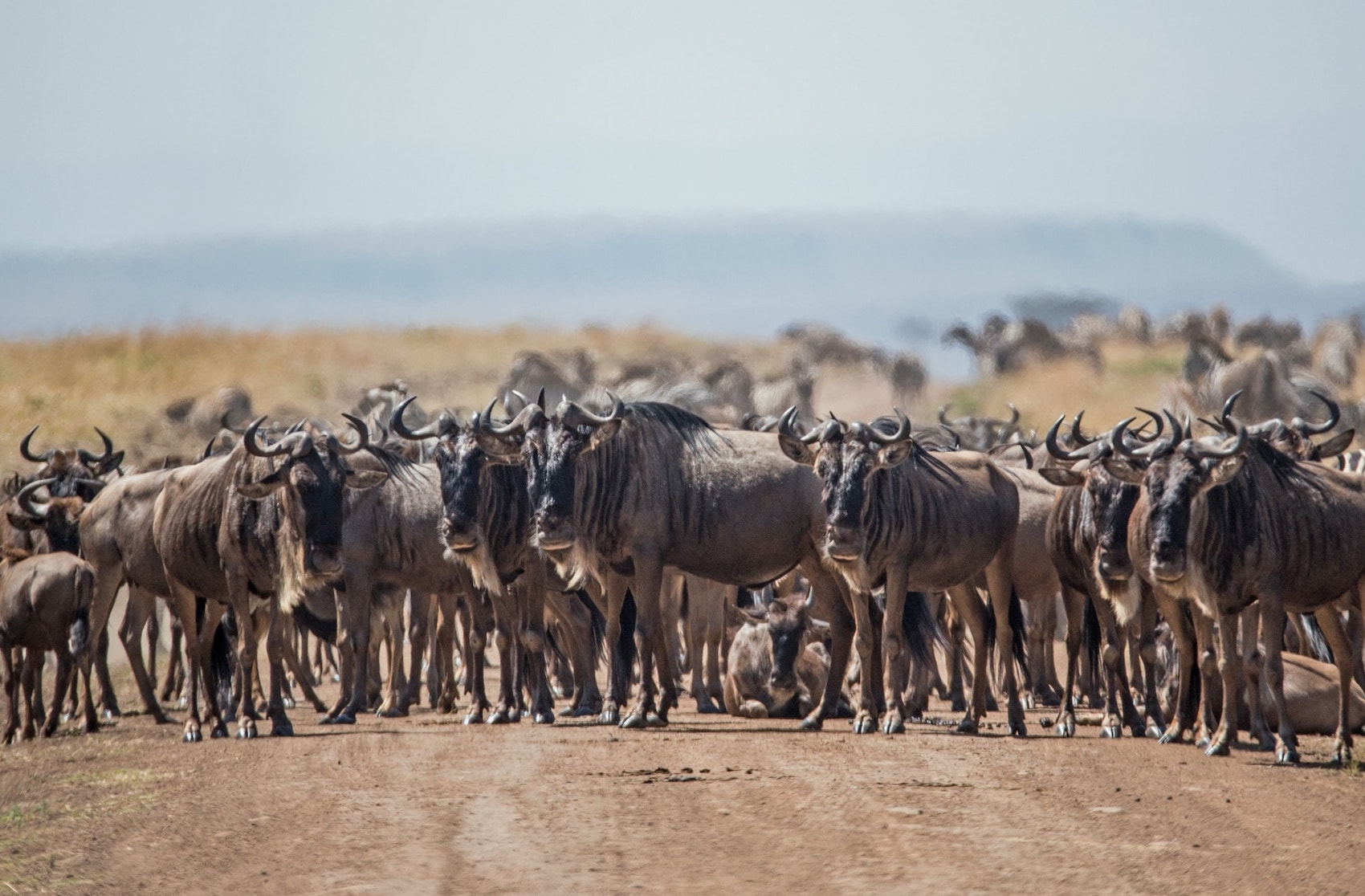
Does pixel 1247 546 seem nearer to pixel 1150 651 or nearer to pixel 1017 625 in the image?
pixel 1150 651

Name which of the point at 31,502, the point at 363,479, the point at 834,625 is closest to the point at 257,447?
the point at 363,479

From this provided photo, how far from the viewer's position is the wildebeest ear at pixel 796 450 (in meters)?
13.1

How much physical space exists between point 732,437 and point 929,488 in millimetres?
1751

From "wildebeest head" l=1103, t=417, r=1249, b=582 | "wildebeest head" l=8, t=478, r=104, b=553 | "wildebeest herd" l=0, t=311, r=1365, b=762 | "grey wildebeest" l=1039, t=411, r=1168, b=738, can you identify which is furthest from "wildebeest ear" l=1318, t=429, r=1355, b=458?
"wildebeest head" l=8, t=478, r=104, b=553

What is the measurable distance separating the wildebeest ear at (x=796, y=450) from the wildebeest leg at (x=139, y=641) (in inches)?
233

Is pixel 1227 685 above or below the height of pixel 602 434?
below

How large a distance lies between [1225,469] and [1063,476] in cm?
192

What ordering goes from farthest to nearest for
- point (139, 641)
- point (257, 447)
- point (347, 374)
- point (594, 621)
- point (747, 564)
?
point (347, 374) < point (139, 641) < point (594, 621) < point (747, 564) < point (257, 447)

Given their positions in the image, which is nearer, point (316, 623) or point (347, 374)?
point (316, 623)

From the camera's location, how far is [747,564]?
1359 cm

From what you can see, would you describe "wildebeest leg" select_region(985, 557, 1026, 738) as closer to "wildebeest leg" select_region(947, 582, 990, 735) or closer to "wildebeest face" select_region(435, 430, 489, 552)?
"wildebeest leg" select_region(947, 582, 990, 735)

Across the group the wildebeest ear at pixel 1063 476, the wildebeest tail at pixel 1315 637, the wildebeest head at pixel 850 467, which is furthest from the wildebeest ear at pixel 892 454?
the wildebeest tail at pixel 1315 637

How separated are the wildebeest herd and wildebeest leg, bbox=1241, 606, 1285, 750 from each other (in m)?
0.02

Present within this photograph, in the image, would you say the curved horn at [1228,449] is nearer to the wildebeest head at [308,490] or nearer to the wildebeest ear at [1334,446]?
the wildebeest ear at [1334,446]
